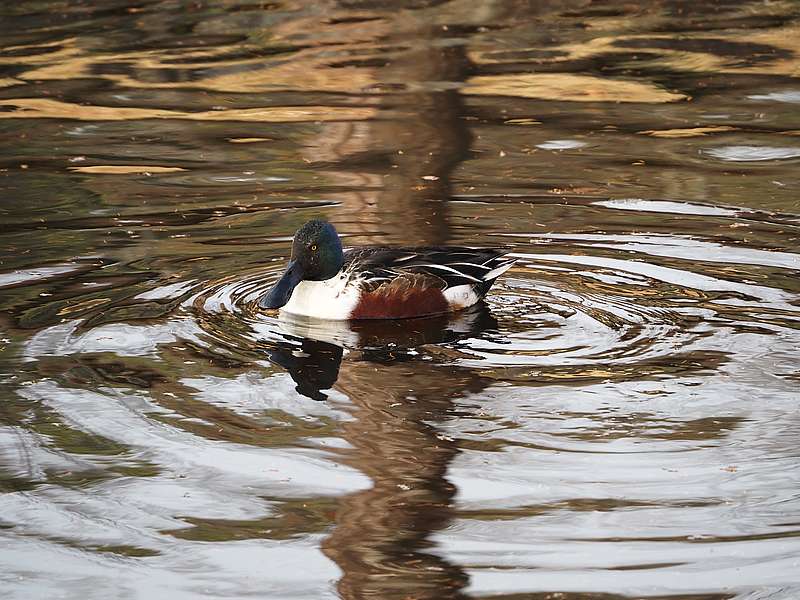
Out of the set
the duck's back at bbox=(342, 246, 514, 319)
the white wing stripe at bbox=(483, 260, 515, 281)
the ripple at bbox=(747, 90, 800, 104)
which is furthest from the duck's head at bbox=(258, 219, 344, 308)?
the ripple at bbox=(747, 90, 800, 104)

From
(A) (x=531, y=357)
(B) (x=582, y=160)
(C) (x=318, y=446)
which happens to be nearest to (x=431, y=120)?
(B) (x=582, y=160)

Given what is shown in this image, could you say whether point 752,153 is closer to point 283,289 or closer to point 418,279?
point 418,279

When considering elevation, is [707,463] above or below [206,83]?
below

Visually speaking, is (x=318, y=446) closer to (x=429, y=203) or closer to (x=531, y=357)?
(x=531, y=357)

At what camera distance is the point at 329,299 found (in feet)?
28.9

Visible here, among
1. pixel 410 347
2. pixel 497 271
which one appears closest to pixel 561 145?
pixel 497 271

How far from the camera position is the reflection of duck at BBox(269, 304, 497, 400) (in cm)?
781

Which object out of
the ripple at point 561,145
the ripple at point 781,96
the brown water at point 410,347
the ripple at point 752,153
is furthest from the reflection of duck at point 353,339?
the ripple at point 781,96

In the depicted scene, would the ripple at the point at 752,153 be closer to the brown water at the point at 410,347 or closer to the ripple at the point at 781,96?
the brown water at the point at 410,347

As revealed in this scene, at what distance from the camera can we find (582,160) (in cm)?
1225

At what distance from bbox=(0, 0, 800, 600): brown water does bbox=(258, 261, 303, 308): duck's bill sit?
0.18 metres

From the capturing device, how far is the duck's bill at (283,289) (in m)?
8.55

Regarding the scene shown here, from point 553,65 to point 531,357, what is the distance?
9.39 meters

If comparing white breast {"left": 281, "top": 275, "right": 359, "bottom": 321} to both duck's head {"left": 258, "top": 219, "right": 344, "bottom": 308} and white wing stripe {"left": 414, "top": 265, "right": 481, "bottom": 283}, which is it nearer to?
duck's head {"left": 258, "top": 219, "right": 344, "bottom": 308}
